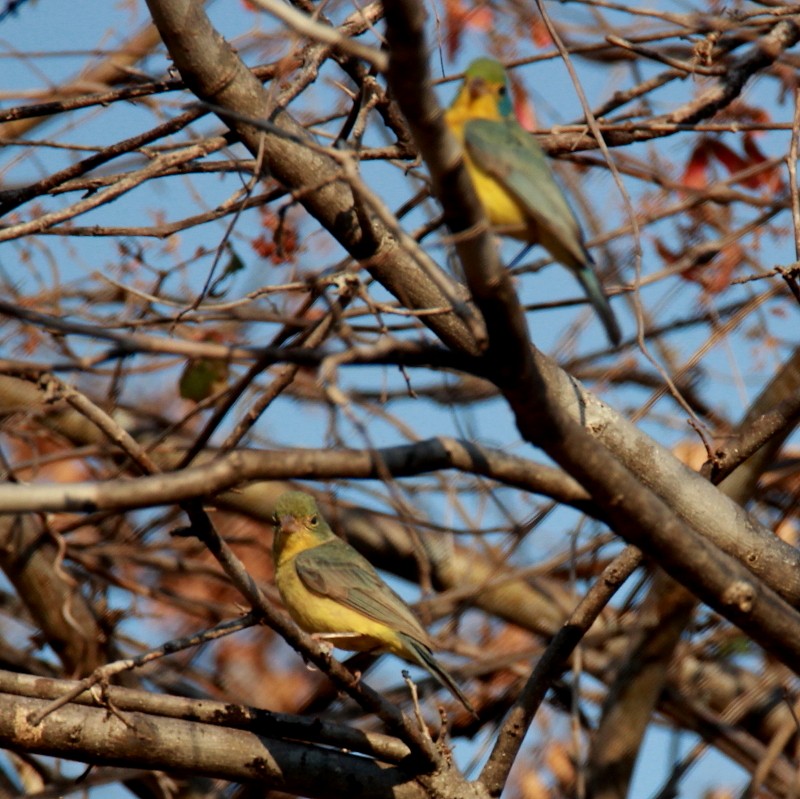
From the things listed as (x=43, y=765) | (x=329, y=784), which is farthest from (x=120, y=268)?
(x=329, y=784)

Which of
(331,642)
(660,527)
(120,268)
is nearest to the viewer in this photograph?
(660,527)

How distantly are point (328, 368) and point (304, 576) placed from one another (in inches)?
105

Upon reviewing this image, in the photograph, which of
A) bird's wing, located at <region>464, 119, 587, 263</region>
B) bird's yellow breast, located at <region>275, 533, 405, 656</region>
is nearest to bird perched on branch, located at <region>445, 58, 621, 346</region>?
bird's wing, located at <region>464, 119, 587, 263</region>

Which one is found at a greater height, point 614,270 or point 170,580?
point 614,270

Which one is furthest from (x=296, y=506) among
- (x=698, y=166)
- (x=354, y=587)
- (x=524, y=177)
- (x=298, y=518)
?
(x=698, y=166)

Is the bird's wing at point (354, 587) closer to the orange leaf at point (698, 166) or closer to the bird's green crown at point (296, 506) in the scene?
the bird's green crown at point (296, 506)

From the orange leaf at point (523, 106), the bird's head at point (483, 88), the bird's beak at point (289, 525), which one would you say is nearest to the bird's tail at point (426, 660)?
the bird's beak at point (289, 525)

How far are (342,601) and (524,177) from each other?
2.02 metres

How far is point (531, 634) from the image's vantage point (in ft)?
21.7

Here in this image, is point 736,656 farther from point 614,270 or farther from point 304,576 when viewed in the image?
point 304,576

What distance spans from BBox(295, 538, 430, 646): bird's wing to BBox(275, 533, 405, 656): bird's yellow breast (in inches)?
1.2

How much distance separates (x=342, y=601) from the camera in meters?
4.38

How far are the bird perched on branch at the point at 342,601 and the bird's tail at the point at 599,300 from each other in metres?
1.65

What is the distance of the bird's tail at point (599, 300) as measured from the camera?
2729mm
